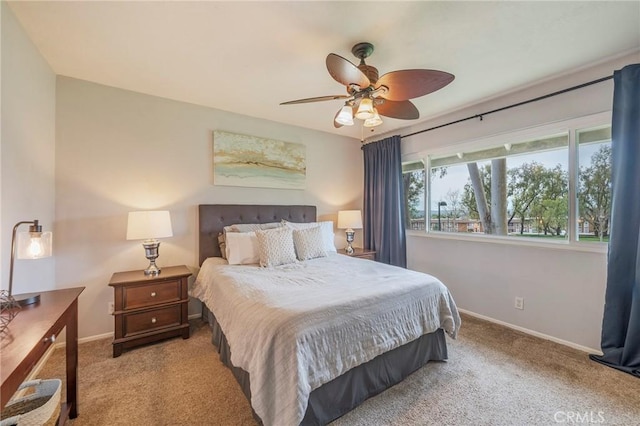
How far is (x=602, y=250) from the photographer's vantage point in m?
2.30

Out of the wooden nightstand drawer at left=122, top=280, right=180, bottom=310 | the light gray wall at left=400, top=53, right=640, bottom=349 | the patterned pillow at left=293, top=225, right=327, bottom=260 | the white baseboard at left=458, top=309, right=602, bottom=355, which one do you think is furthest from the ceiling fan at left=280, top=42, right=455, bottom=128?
the white baseboard at left=458, top=309, right=602, bottom=355

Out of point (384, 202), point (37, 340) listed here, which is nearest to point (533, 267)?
point (384, 202)

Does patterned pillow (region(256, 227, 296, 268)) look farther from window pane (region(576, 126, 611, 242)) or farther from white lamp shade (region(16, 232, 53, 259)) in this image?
window pane (region(576, 126, 611, 242))

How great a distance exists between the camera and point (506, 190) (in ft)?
9.99

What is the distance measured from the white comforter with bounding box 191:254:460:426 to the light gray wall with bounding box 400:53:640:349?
1.20m

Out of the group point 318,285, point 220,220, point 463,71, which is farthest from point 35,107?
point 463,71

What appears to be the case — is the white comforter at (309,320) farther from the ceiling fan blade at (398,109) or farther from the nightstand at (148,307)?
the ceiling fan blade at (398,109)

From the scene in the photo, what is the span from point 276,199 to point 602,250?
3.47 metres

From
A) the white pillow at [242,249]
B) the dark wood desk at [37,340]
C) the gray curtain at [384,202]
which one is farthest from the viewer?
the gray curtain at [384,202]

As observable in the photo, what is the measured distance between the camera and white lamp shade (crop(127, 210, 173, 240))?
245 cm

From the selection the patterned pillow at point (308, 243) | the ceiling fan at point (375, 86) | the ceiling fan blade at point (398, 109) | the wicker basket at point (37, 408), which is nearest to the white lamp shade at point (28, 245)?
the wicker basket at point (37, 408)

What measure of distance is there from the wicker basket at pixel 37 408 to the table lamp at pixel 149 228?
112 centimetres

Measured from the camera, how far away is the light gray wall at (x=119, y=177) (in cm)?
251

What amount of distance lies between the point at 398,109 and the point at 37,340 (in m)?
2.56
